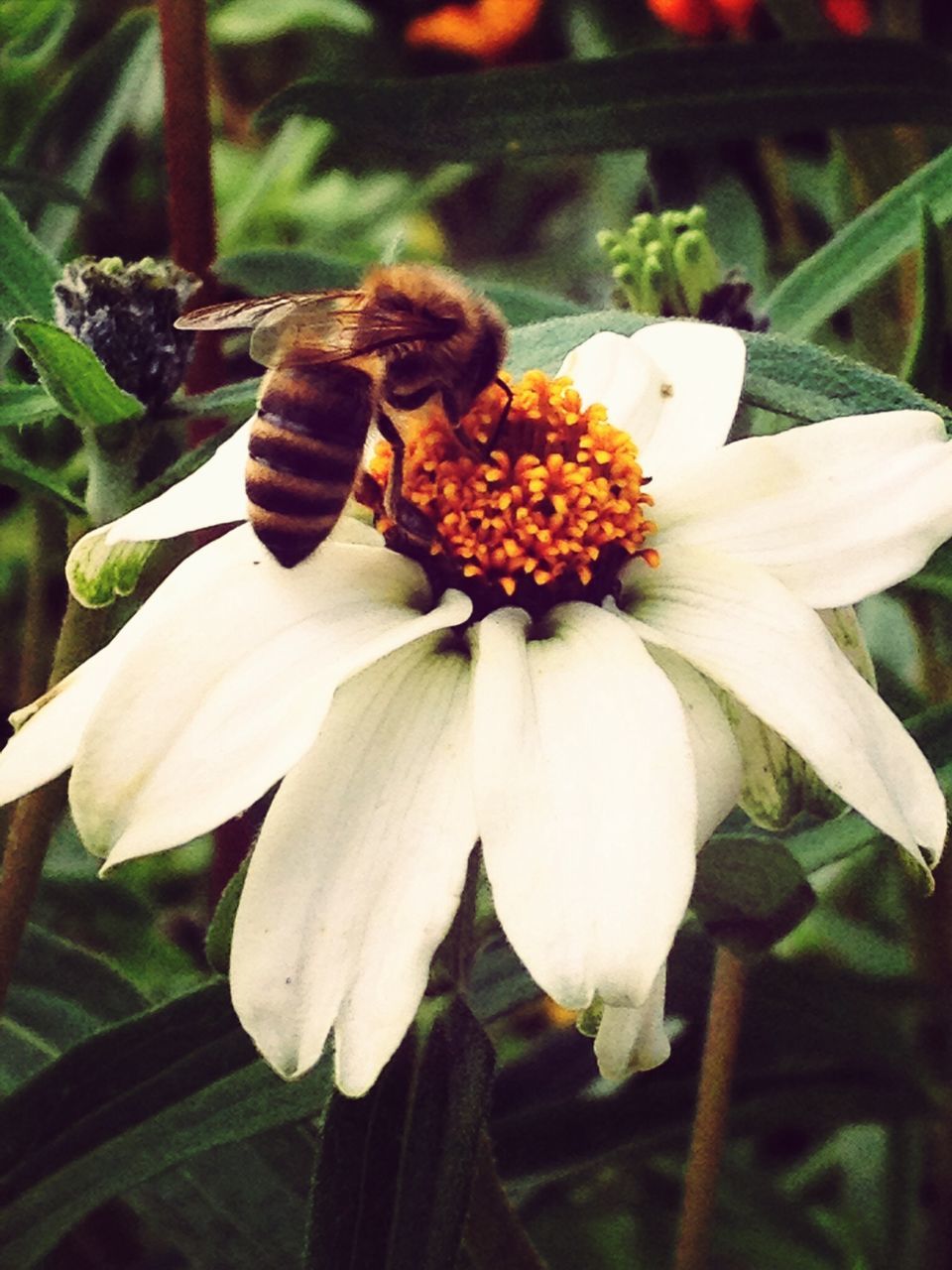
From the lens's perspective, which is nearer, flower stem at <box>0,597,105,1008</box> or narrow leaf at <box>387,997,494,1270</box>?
narrow leaf at <box>387,997,494,1270</box>

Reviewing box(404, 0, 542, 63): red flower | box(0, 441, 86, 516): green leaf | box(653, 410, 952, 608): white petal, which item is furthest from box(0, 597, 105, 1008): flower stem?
box(404, 0, 542, 63): red flower

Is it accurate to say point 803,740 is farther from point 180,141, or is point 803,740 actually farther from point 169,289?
point 180,141

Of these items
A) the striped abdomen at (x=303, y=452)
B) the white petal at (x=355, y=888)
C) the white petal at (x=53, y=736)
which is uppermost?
the striped abdomen at (x=303, y=452)

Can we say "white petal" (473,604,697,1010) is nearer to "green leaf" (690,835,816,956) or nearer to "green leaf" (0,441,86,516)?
"green leaf" (690,835,816,956)

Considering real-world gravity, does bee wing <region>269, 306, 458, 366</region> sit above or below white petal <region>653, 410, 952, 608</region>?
above

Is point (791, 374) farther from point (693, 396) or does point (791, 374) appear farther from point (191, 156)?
point (191, 156)

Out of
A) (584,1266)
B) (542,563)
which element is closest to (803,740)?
(542,563)

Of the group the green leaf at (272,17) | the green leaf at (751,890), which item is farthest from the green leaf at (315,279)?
the green leaf at (272,17)

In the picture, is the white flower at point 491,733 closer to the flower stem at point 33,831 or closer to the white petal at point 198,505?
the white petal at point 198,505
